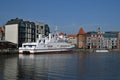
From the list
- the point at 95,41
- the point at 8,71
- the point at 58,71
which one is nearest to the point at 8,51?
the point at 8,71

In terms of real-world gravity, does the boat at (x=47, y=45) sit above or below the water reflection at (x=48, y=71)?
above

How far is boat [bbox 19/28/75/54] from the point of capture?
95.7m

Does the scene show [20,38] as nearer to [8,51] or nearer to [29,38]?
[29,38]

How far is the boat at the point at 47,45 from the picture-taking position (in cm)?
9568

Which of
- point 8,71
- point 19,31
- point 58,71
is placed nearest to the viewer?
point 8,71

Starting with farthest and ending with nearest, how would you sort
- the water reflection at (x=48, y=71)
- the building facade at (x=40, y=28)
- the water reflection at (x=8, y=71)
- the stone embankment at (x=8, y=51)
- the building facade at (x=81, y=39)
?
the building facade at (x=81, y=39) → the building facade at (x=40, y=28) → the stone embankment at (x=8, y=51) → the water reflection at (x=48, y=71) → the water reflection at (x=8, y=71)

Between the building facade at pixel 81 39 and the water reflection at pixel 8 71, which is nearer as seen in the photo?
the water reflection at pixel 8 71

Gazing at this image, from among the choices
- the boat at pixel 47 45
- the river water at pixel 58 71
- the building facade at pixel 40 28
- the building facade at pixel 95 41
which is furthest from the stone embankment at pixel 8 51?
the building facade at pixel 95 41

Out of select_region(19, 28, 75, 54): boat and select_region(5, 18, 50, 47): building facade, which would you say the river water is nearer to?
select_region(19, 28, 75, 54): boat

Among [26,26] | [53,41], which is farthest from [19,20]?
[53,41]

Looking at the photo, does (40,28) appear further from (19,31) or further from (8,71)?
(8,71)

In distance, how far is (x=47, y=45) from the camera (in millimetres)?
100000

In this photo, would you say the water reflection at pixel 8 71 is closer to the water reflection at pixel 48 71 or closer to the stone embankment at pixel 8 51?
the water reflection at pixel 48 71

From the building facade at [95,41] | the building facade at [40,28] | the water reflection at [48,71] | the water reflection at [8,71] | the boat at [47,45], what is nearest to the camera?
the water reflection at [8,71]
